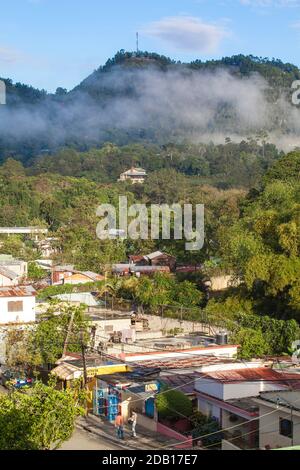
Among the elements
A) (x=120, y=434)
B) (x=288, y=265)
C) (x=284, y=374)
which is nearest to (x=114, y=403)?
(x=120, y=434)

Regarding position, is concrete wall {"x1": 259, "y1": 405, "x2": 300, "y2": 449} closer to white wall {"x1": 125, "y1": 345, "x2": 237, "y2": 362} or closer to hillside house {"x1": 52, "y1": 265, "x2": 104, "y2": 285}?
white wall {"x1": 125, "y1": 345, "x2": 237, "y2": 362}

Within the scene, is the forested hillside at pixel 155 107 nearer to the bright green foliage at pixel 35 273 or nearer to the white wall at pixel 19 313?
the bright green foliage at pixel 35 273

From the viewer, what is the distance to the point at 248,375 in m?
10.3

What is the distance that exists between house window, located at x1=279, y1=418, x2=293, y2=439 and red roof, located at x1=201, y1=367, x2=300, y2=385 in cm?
123

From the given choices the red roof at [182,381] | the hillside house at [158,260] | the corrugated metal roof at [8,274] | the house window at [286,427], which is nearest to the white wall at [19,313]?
the corrugated metal roof at [8,274]

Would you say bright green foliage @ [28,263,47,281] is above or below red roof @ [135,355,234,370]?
below

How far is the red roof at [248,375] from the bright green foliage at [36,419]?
256cm

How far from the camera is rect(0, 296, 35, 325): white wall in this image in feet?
59.5

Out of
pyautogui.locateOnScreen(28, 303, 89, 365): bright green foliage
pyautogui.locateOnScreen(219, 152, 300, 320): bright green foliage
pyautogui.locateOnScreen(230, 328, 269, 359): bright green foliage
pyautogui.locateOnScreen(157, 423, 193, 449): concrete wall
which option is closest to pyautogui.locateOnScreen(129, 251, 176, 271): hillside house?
pyautogui.locateOnScreen(219, 152, 300, 320): bright green foliage

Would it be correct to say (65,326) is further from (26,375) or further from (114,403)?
(114,403)

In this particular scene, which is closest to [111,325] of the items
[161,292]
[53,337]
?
[161,292]

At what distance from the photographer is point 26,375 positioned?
13711 mm

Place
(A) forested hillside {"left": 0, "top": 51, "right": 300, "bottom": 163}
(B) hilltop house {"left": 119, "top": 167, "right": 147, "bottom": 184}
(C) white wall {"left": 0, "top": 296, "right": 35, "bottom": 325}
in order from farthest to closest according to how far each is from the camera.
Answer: (A) forested hillside {"left": 0, "top": 51, "right": 300, "bottom": 163}, (B) hilltop house {"left": 119, "top": 167, "right": 147, "bottom": 184}, (C) white wall {"left": 0, "top": 296, "right": 35, "bottom": 325}
